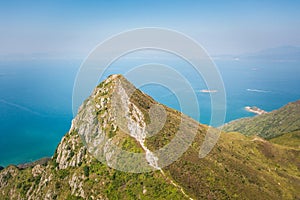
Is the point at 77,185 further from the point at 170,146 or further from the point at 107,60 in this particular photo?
the point at 107,60

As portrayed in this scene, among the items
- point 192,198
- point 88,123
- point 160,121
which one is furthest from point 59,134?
point 192,198

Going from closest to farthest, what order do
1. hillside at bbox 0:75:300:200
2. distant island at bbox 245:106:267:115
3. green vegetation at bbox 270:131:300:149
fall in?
hillside at bbox 0:75:300:200 < green vegetation at bbox 270:131:300:149 < distant island at bbox 245:106:267:115

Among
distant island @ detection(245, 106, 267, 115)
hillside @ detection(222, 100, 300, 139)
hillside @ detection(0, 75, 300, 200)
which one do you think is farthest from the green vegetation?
distant island @ detection(245, 106, 267, 115)

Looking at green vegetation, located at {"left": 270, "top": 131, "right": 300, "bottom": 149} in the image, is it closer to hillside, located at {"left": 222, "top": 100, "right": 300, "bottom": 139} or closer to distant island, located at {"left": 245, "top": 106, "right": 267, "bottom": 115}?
hillside, located at {"left": 222, "top": 100, "right": 300, "bottom": 139}

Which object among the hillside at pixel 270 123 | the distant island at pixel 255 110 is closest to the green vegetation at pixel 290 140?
the hillside at pixel 270 123

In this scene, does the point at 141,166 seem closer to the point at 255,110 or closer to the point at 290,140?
the point at 290,140

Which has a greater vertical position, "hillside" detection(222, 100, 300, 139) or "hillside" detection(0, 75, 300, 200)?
"hillside" detection(0, 75, 300, 200)

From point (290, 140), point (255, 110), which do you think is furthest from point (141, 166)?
point (255, 110)
